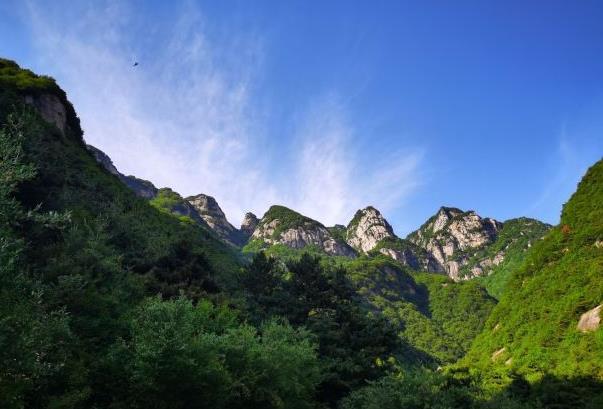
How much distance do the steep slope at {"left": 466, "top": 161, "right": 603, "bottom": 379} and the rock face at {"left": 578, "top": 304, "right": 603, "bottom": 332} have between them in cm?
10

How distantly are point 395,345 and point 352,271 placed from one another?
124 m

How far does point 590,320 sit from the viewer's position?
1167 inches

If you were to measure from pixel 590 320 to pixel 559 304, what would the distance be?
4320 millimetres

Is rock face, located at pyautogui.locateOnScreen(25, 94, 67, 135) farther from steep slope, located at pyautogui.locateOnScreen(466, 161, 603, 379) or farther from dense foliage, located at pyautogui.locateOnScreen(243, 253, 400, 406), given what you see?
steep slope, located at pyautogui.locateOnScreen(466, 161, 603, 379)

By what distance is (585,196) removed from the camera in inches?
1687

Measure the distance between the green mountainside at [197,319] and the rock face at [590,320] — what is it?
0.15 metres

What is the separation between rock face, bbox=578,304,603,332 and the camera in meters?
28.9

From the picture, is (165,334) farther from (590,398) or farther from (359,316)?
(359,316)

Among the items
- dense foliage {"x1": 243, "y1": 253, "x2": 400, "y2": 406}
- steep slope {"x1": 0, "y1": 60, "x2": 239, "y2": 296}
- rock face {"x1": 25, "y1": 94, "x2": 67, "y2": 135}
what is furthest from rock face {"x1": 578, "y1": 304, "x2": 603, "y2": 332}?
rock face {"x1": 25, "y1": 94, "x2": 67, "y2": 135}

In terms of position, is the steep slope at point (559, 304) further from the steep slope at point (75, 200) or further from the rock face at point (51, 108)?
the rock face at point (51, 108)

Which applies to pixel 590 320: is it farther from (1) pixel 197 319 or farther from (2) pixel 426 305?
(2) pixel 426 305

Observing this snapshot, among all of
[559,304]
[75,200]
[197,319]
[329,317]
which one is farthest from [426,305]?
[197,319]

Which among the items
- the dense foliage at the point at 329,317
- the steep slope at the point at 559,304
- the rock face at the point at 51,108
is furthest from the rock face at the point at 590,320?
the rock face at the point at 51,108

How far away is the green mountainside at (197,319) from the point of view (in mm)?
16250
